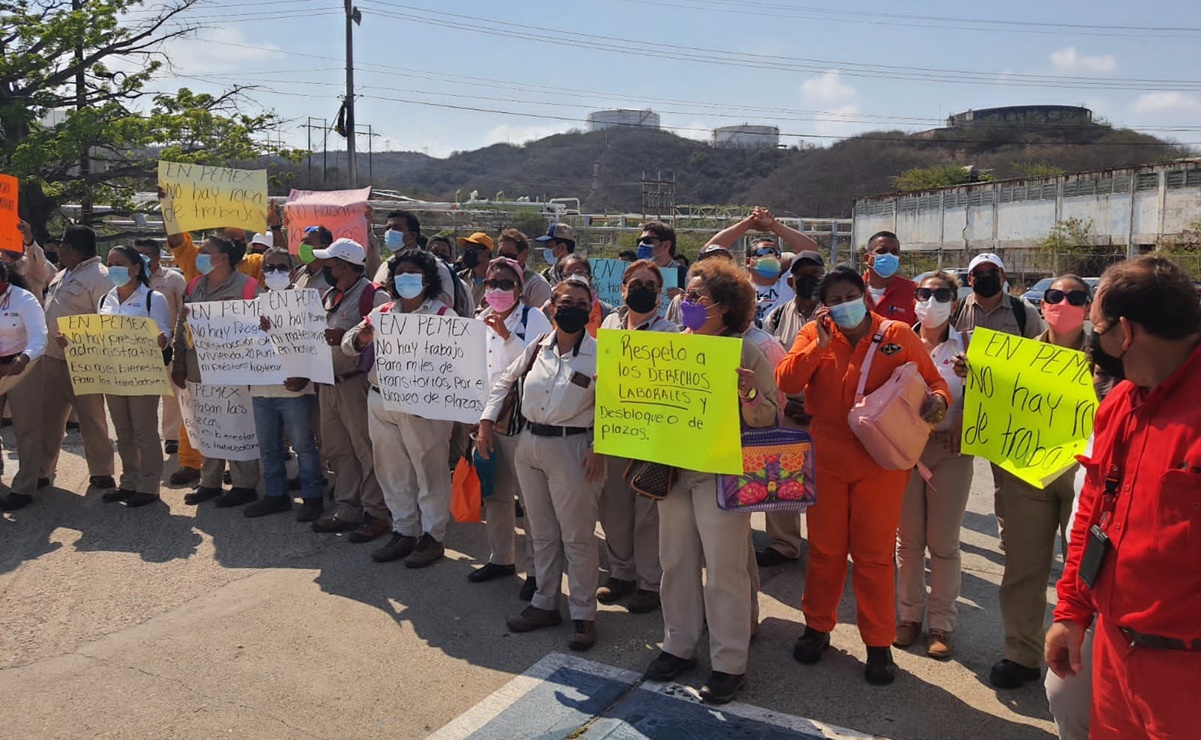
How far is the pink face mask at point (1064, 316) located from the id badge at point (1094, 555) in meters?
1.90

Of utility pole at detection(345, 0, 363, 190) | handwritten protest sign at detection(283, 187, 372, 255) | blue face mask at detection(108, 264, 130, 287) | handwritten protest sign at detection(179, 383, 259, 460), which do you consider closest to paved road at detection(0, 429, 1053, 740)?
handwritten protest sign at detection(179, 383, 259, 460)

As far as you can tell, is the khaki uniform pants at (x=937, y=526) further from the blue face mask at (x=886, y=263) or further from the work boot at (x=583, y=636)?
the work boot at (x=583, y=636)

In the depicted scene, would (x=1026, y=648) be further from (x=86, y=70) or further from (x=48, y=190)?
(x=86, y=70)

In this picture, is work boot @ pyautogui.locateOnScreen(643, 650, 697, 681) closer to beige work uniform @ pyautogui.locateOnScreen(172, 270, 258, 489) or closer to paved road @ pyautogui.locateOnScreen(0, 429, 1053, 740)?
paved road @ pyautogui.locateOnScreen(0, 429, 1053, 740)

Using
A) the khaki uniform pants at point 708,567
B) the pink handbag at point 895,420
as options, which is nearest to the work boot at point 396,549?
the khaki uniform pants at point 708,567

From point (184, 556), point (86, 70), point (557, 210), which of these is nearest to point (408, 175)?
point (557, 210)

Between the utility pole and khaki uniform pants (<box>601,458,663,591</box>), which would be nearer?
khaki uniform pants (<box>601,458,663,591</box>)

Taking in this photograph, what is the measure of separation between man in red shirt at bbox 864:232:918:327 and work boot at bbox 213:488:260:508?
5.08 metres

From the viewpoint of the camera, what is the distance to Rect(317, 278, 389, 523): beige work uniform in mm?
6785

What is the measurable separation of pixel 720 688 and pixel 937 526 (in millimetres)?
1501

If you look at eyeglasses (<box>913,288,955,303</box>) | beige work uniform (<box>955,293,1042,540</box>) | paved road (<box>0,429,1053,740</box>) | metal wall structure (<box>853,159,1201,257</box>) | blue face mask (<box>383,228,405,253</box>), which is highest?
metal wall structure (<box>853,159,1201,257</box>)

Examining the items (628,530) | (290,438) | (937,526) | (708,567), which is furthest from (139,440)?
(937,526)

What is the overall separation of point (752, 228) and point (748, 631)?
3.10 metres

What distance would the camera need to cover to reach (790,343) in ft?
20.1
